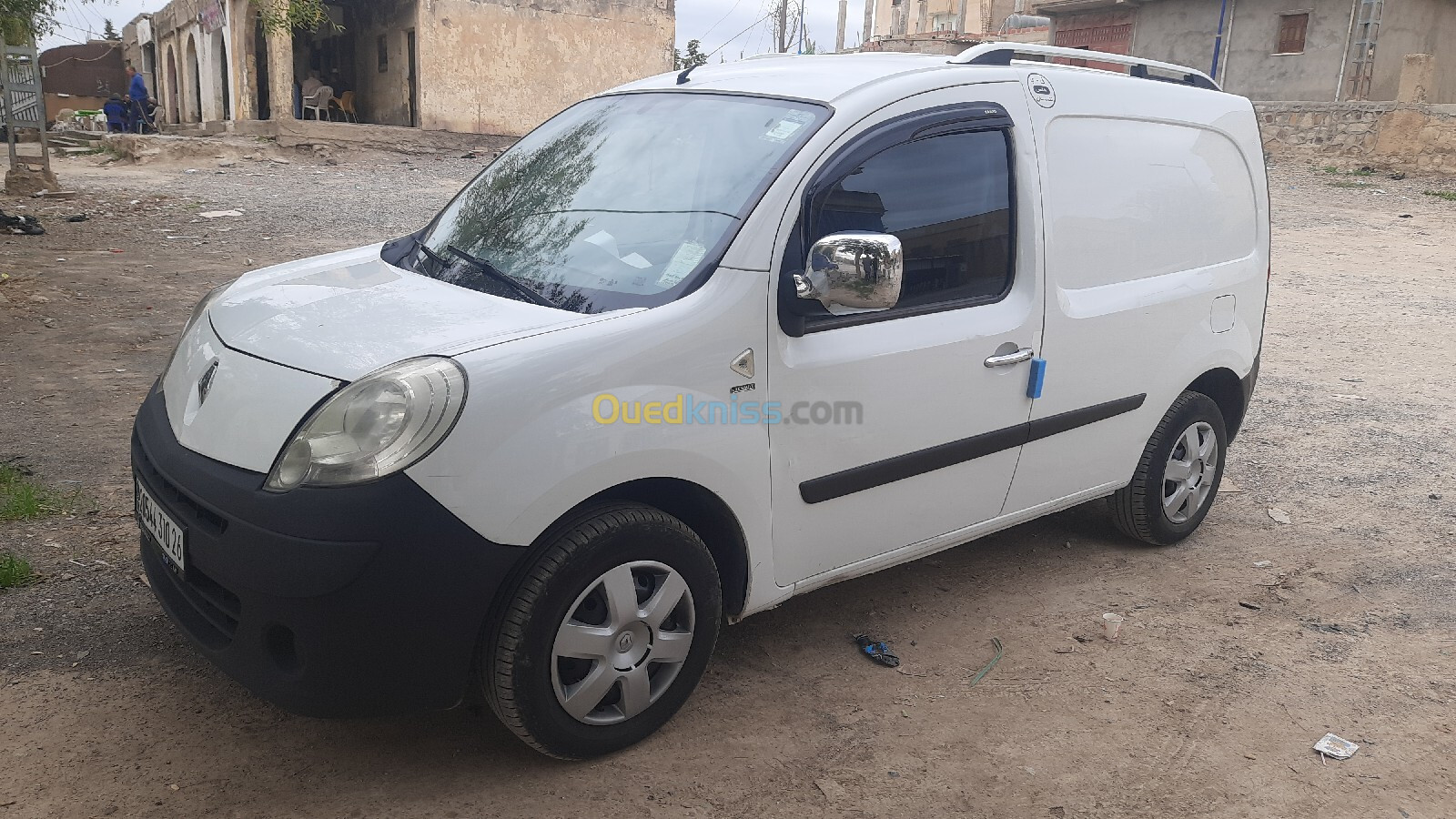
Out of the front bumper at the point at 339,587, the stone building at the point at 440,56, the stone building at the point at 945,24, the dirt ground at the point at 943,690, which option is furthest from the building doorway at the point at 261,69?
the front bumper at the point at 339,587

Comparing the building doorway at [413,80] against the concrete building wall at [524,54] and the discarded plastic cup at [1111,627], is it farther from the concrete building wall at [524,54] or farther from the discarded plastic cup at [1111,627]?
the discarded plastic cup at [1111,627]

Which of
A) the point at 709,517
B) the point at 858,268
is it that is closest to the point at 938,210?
the point at 858,268

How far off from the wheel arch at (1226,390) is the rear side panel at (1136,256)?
0.06 meters

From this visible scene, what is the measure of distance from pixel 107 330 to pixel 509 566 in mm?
6036

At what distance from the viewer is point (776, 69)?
3.54 m

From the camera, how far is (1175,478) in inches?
173

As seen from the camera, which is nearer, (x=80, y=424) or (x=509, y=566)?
(x=509, y=566)

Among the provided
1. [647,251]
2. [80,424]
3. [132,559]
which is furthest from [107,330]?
[647,251]

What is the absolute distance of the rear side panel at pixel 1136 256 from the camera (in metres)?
3.63

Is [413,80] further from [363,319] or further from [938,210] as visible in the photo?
[363,319]

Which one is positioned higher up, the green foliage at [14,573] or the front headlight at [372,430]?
the front headlight at [372,430]

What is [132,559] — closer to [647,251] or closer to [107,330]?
→ [647,251]

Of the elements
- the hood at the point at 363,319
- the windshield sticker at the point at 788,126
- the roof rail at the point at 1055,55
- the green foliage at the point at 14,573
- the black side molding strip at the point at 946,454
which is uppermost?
the roof rail at the point at 1055,55

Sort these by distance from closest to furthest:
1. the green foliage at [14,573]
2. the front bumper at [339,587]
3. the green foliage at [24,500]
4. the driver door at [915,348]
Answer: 1. the front bumper at [339,587]
2. the driver door at [915,348]
3. the green foliage at [14,573]
4. the green foliage at [24,500]
